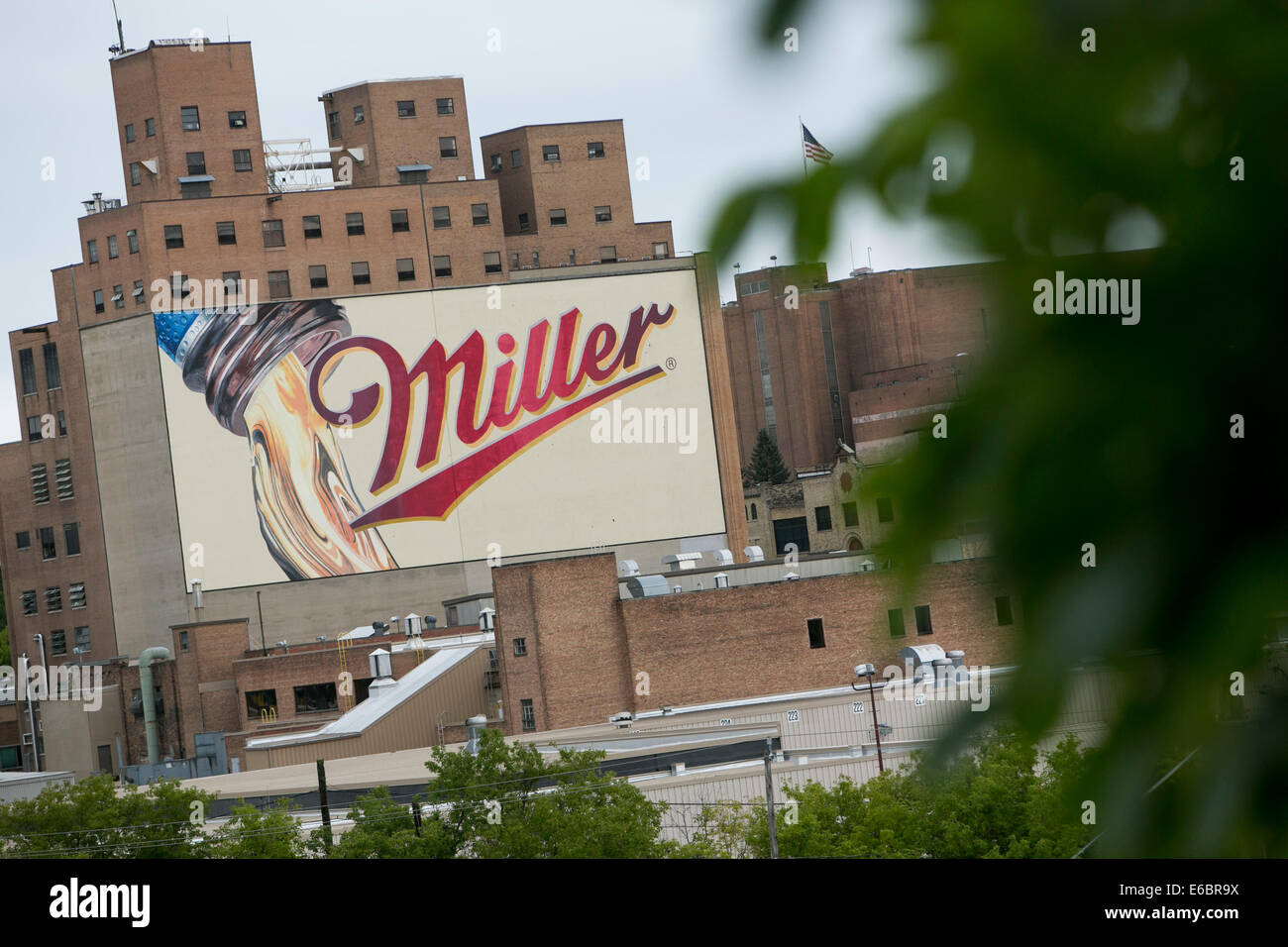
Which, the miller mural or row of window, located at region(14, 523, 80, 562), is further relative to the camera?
row of window, located at region(14, 523, 80, 562)

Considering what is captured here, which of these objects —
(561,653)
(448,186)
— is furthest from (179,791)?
(448,186)

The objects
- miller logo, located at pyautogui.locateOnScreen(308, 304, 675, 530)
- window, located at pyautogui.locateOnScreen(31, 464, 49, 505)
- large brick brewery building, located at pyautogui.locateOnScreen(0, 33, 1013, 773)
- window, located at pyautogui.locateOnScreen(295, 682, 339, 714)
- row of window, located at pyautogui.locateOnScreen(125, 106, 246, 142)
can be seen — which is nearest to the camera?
window, located at pyautogui.locateOnScreen(295, 682, 339, 714)

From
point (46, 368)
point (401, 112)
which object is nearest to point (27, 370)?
point (46, 368)

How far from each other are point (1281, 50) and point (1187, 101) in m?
0.08

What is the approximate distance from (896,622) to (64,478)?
9815 centimetres

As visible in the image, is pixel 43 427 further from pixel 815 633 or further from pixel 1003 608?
pixel 1003 608

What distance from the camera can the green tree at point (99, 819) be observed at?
125 ft

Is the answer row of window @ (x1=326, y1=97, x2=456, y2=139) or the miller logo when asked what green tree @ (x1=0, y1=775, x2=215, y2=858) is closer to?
the miller logo

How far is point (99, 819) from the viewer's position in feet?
131

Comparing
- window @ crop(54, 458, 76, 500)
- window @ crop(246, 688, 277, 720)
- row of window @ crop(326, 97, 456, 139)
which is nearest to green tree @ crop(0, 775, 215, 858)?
window @ crop(246, 688, 277, 720)

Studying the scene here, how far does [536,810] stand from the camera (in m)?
32.9

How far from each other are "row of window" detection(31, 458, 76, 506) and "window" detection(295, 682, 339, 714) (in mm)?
29065

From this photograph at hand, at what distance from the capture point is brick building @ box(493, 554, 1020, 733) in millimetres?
57375

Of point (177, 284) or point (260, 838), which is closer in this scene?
point (260, 838)
